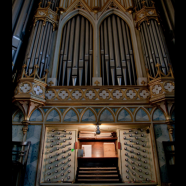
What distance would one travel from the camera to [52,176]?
4281mm

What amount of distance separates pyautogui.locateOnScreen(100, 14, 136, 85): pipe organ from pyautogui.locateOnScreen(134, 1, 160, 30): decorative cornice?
0.56m

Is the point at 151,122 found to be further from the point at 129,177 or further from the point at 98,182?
the point at 98,182

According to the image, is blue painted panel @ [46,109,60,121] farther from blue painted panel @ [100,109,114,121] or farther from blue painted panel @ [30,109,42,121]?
blue painted panel @ [100,109,114,121]

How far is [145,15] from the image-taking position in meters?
6.95

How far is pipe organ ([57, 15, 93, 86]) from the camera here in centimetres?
572

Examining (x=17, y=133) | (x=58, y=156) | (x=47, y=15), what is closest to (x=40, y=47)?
(x=47, y=15)

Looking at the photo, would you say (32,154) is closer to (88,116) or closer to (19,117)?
(19,117)

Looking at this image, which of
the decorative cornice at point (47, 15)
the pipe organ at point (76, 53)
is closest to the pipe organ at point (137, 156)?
the pipe organ at point (76, 53)

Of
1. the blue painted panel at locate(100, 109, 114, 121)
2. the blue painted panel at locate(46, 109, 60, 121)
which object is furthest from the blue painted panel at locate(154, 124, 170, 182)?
the blue painted panel at locate(46, 109, 60, 121)

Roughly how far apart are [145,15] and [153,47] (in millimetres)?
1967

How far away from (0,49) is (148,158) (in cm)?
463

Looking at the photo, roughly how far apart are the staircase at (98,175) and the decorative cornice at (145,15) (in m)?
5.99

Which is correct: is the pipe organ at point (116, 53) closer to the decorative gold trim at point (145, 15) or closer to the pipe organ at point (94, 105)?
the pipe organ at point (94, 105)

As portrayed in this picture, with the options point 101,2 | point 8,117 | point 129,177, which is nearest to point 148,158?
point 129,177
